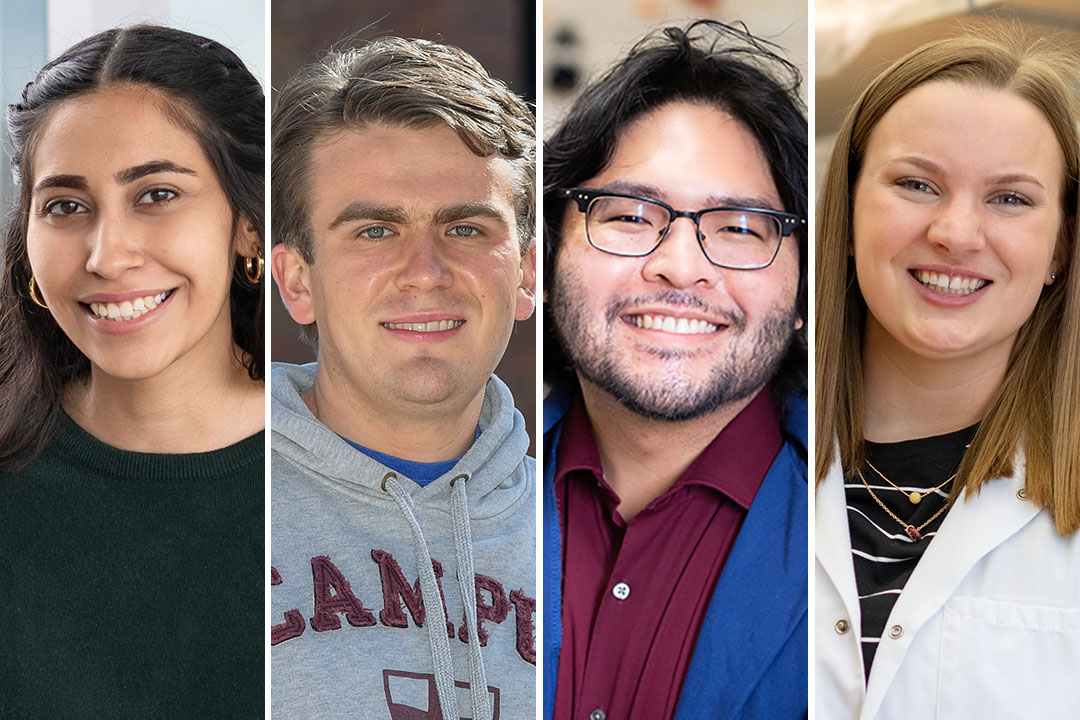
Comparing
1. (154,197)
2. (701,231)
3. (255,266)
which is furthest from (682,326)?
(154,197)

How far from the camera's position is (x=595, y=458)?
2074mm

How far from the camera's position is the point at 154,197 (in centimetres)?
203

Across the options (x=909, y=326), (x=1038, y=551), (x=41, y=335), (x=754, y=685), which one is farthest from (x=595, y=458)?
(x=41, y=335)

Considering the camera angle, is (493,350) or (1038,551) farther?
(493,350)

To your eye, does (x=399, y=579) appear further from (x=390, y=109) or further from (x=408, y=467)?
(x=390, y=109)

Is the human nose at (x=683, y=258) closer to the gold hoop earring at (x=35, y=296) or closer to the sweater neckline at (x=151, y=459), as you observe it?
the sweater neckline at (x=151, y=459)

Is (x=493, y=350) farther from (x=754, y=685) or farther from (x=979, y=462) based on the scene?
(x=979, y=462)

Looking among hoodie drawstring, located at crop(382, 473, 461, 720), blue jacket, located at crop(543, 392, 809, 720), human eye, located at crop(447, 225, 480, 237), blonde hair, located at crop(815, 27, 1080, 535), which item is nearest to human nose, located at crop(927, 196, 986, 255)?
blonde hair, located at crop(815, 27, 1080, 535)

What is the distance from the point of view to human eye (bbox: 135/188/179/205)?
203 centimetres

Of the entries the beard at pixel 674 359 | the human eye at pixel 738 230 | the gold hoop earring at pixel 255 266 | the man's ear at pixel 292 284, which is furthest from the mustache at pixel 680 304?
the gold hoop earring at pixel 255 266

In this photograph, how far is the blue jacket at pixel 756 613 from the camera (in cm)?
194

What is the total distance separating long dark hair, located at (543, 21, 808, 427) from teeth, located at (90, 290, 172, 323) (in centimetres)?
85

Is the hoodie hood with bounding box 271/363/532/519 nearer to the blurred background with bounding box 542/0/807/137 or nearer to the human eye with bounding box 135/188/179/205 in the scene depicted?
the human eye with bounding box 135/188/179/205

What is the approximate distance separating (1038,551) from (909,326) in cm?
49
